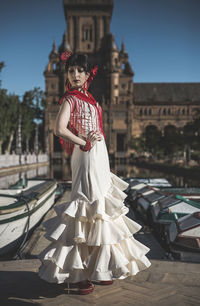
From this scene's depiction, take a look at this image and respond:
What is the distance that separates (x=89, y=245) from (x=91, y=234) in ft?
0.36

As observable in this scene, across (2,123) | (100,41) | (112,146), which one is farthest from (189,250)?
(100,41)

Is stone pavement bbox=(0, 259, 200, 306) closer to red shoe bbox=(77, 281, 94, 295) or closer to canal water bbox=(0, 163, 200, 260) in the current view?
red shoe bbox=(77, 281, 94, 295)

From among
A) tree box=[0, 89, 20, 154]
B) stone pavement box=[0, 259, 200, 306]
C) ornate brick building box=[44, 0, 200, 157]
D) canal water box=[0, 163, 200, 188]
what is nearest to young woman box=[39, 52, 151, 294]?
stone pavement box=[0, 259, 200, 306]

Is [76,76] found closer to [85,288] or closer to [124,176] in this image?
[85,288]

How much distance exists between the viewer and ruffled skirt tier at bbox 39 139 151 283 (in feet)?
8.98

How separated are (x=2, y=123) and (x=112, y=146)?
28196mm

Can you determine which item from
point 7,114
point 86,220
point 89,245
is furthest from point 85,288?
Answer: point 7,114

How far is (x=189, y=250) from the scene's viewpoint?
5.76m

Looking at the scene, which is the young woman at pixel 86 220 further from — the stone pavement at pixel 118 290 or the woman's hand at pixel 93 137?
the stone pavement at pixel 118 290

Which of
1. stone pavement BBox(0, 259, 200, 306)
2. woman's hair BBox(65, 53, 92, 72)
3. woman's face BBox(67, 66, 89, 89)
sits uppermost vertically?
woman's hair BBox(65, 53, 92, 72)

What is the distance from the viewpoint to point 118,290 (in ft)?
9.91

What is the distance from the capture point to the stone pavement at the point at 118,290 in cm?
278

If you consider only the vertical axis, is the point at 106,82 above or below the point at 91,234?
above

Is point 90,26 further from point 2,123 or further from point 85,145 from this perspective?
point 85,145
